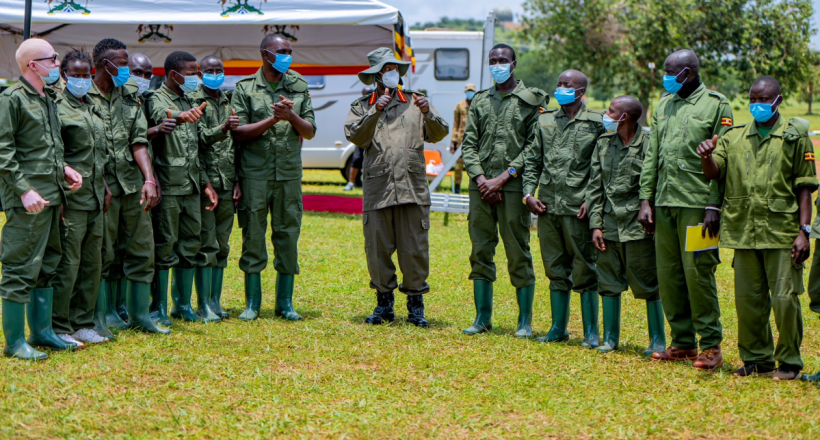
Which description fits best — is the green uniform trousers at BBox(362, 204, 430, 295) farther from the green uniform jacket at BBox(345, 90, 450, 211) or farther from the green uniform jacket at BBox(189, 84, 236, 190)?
the green uniform jacket at BBox(189, 84, 236, 190)

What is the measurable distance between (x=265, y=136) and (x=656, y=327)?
3.44 metres

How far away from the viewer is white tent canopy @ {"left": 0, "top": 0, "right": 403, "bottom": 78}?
10.8 meters

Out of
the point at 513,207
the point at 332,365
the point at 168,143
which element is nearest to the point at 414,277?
the point at 513,207

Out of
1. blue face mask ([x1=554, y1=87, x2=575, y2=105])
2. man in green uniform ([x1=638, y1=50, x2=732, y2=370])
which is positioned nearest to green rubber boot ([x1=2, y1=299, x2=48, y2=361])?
blue face mask ([x1=554, y1=87, x2=575, y2=105])

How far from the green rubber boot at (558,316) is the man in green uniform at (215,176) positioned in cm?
273

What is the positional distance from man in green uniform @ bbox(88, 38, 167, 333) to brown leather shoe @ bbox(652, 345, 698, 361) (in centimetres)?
366

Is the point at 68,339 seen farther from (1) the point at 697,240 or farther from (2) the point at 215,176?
(1) the point at 697,240

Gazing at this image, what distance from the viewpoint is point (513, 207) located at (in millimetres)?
6449

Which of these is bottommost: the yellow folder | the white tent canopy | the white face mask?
the yellow folder

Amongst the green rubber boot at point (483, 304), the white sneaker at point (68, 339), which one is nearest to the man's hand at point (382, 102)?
the green rubber boot at point (483, 304)

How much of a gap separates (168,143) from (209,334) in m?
1.52

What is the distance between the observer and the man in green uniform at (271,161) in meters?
6.80

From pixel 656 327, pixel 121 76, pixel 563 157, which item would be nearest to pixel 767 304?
pixel 656 327

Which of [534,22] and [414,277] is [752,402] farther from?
[534,22]
